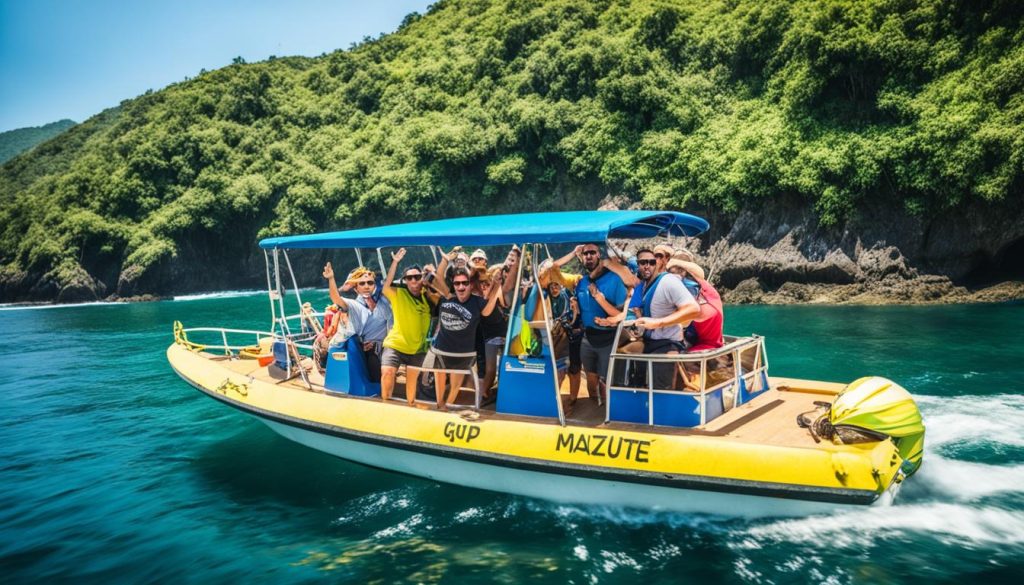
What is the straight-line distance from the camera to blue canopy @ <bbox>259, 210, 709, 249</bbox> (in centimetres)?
605

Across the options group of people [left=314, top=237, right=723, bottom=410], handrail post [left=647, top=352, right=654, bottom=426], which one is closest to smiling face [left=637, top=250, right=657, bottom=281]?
group of people [left=314, top=237, right=723, bottom=410]

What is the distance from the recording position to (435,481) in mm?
7578

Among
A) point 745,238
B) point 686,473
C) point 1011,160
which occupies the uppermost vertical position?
point 1011,160

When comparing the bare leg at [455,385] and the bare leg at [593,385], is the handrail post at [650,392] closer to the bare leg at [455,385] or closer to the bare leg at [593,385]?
the bare leg at [593,385]

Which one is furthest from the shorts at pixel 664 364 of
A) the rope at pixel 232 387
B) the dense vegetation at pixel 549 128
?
the dense vegetation at pixel 549 128

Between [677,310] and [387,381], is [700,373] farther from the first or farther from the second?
[387,381]

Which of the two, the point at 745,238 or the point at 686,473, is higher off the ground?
the point at 745,238

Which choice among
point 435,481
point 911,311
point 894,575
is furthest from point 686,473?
point 911,311

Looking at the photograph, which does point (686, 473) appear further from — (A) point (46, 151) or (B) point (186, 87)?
(A) point (46, 151)

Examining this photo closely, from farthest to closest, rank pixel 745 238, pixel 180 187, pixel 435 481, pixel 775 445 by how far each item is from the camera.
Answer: pixel 180 187 → pixel 745 238 → pixel 435 481 → pixel 775 445

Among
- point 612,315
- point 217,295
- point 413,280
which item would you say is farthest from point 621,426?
point 217,295

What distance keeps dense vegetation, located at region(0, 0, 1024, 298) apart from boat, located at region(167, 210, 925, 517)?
20.4 meters

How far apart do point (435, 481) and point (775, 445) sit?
3.85 m

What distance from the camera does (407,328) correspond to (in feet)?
25.0
